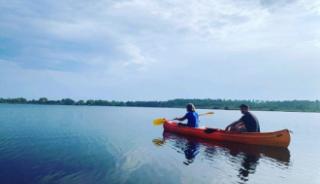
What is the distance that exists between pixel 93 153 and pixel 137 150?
243cm

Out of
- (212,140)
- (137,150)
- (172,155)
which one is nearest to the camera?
(172,155)

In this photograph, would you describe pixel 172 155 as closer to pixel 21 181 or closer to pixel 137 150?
pixel 137 150

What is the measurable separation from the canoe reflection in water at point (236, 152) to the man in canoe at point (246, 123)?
3.33ft

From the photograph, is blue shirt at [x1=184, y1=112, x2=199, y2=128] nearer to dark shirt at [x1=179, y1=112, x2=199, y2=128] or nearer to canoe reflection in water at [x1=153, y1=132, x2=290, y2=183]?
dark shirt at [x1=179, y1=112, x2=199, y2=128]

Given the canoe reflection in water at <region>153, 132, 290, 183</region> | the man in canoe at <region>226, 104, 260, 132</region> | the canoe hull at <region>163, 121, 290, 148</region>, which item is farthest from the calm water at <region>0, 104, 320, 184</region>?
the man in canoe at <region>226, 104, 260, 132</region>

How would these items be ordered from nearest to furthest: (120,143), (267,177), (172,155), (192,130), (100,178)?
(100,178) → (267,177) → (172,155) → (120,143) → (192,130)

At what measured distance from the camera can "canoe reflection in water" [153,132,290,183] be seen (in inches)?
530

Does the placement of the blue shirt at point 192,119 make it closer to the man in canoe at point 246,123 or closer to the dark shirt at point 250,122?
the man in canoe at point 246,123

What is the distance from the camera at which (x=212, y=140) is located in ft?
65.9

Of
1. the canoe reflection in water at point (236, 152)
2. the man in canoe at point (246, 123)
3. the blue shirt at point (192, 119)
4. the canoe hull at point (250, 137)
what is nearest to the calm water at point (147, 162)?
the canoe reflection in water at point (236, 152)

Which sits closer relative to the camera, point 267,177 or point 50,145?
point 267,177

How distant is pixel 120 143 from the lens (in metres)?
18.1

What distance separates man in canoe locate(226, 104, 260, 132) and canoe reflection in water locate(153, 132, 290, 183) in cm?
101

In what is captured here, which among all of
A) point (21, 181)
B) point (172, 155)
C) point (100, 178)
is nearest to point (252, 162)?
point (172, 155)
